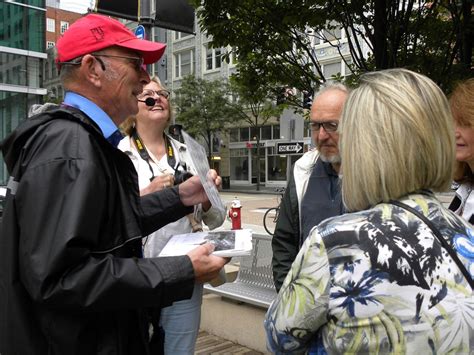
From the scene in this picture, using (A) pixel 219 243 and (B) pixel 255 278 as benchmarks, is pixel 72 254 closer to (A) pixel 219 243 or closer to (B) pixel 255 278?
(A) pixel 219 243

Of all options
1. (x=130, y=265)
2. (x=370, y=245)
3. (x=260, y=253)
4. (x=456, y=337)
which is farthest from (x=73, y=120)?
(x=260, y=253)

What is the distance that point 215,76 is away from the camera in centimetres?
3850

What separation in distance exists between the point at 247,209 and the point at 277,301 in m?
19.1

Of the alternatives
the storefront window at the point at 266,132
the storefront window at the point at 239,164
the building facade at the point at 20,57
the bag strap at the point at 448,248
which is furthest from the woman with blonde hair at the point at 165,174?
the storefront window at the point at 239,164

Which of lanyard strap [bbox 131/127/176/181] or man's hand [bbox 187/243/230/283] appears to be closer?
man's hand [bbox 187/243/230/283]

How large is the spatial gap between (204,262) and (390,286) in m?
0.66

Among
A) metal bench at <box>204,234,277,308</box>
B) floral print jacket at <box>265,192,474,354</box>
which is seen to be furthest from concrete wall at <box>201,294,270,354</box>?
floral print jacket at <box>265,192,474,354</box>

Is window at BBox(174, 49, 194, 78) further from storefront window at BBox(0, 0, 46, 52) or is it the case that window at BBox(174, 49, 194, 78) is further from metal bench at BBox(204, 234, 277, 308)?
metal bench at BBox(204, 234, 277, 308)

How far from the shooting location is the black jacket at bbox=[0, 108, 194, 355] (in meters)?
1.35

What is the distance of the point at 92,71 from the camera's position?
5.60 feet

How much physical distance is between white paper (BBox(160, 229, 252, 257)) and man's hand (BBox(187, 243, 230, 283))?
3 centimetres

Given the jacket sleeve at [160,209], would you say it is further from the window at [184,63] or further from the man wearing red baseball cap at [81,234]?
the window at [184,63]

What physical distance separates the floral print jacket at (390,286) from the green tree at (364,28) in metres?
2.61

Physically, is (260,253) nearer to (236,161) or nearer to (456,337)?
(456,337)
